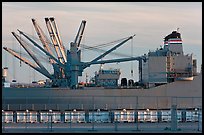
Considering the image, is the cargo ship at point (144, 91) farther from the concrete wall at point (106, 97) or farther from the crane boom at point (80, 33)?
the crane boom at point (80, 33)

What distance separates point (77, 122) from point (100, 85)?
26.6 metres

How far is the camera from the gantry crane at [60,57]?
186 ft

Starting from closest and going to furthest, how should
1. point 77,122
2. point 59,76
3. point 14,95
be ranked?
point 77,122 → point 14,95 → point 59,76

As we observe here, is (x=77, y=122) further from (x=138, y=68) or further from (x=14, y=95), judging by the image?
(x=138, y=68)

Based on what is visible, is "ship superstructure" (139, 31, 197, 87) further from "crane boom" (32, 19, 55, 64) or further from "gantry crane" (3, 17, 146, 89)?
"crane boom" (32, 19, 55, 64)

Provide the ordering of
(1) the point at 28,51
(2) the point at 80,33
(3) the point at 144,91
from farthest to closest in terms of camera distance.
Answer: (1) the point at 28,51, (2) the point at 80,33, (3) the point at 144,91

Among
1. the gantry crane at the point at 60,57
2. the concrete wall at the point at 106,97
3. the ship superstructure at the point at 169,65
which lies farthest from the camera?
the gantry crane at the point at 60,57

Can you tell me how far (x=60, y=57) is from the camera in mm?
60438

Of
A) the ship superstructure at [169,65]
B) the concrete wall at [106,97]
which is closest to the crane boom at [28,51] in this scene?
the concrete wall at [106,97]

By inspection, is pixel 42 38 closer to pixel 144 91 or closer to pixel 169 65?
pixel 144 91

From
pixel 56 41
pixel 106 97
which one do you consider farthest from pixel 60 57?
pixel 106 97

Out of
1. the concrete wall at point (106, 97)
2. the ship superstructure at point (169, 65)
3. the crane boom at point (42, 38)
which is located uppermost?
the crane boom at point (42, 38)

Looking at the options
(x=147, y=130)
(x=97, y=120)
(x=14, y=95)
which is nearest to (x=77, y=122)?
(x=97, y=120)

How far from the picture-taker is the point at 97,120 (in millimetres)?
27734
